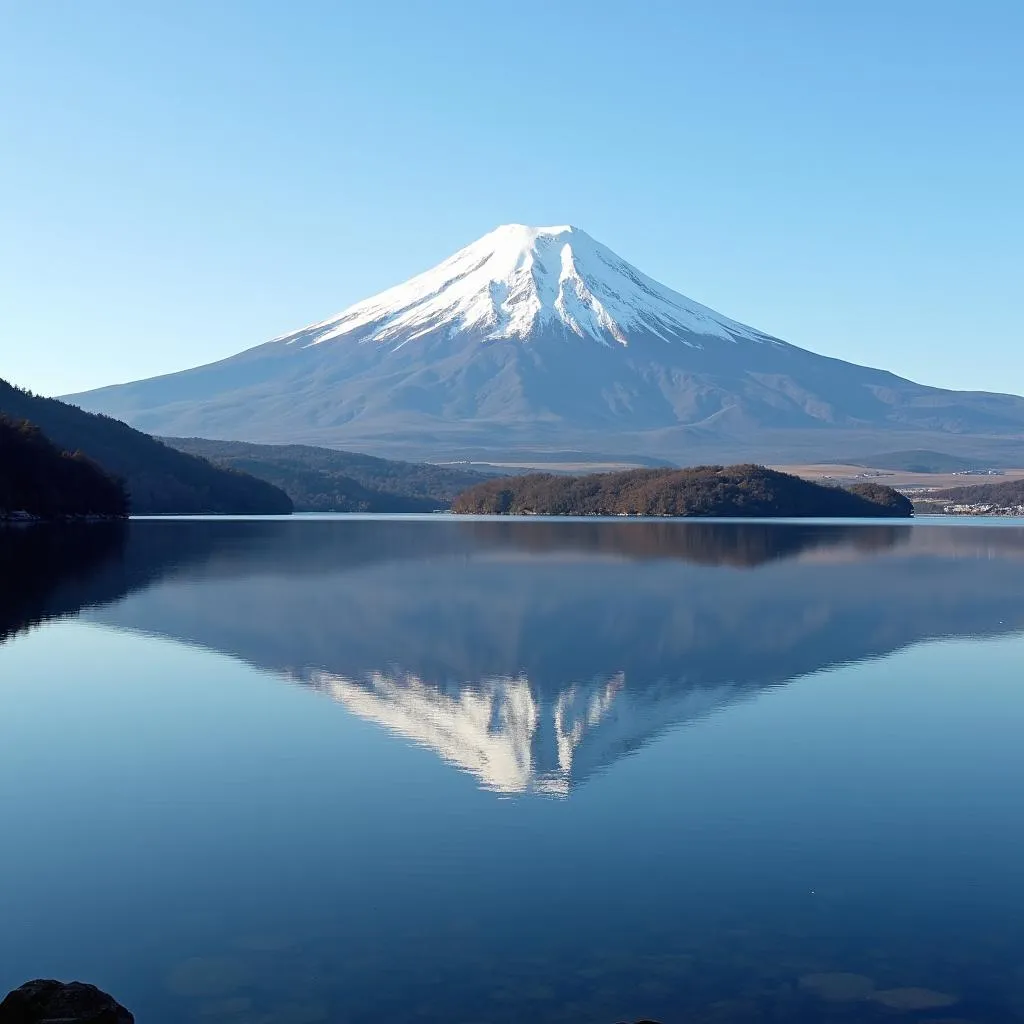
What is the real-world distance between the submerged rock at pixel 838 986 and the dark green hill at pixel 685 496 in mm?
95170

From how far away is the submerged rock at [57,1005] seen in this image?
596 cm

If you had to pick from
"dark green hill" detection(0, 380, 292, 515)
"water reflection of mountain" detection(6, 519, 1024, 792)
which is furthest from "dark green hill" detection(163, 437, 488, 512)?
"water reflection of mountain" detection(6, 519, 1024, 792)

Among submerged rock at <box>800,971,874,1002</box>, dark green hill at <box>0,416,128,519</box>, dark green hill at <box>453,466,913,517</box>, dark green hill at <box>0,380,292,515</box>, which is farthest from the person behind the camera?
dark green hill at <box>453,466,913,517</box>

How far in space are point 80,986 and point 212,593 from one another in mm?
23792

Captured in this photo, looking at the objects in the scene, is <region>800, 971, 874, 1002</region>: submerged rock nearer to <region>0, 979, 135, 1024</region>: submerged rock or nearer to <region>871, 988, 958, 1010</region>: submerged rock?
<region>871, 988, 958, 1010</region>: submerged rock

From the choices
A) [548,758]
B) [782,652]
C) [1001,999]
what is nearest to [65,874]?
[548,758]

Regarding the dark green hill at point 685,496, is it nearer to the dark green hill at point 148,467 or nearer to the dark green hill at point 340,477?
the dark green hill at point 340,477

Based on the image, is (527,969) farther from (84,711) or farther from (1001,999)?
(84,711)

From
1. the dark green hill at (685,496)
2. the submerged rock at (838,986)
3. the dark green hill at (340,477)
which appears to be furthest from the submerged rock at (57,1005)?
the dark green hill at (340,477)

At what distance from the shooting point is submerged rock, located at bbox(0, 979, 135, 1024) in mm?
5965

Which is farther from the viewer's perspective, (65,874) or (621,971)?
(65,874)

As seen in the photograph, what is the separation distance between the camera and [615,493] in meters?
110

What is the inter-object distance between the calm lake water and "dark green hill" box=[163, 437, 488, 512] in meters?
110

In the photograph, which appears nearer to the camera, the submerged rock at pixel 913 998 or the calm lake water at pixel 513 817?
the submerged rock at pixel 913 998
